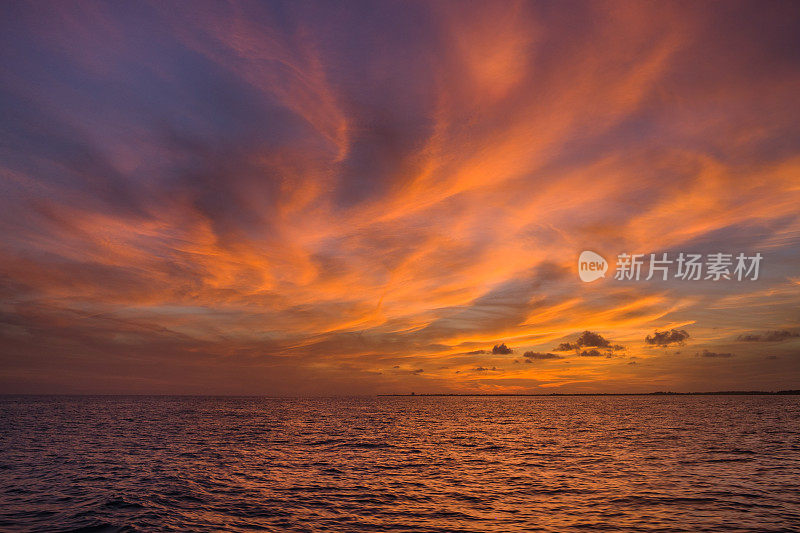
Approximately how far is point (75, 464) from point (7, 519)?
2092 centimetres

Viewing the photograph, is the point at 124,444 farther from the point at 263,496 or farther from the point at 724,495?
the point at 724,495

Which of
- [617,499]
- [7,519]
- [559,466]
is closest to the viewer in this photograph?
[7,519]

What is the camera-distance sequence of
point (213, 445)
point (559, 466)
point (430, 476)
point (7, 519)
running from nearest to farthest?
point (7, 519), point (430, 476), point (559, 466), point (213, 445)

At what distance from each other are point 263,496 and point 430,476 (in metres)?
13.0

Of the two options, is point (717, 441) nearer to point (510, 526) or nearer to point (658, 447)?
point (658, 447)

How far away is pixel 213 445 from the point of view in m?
59.6

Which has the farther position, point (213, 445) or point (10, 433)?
point (10, 433)

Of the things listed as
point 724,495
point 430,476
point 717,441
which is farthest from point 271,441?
point 717,441

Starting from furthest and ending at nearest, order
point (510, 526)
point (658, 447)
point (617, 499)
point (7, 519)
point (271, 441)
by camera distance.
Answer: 1. point (271, 441)
2. point (658, 447)
3. point (617, 499)
4. point (7, 519)
5. point (510, 526)

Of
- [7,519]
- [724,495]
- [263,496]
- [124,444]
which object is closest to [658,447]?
[724,495]

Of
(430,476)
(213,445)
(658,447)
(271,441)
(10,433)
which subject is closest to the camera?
(430,476)

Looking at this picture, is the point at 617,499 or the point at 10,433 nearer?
the point at 617,499

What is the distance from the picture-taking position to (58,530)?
2423 cm

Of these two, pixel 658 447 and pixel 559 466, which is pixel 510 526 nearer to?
pixel 559 466
